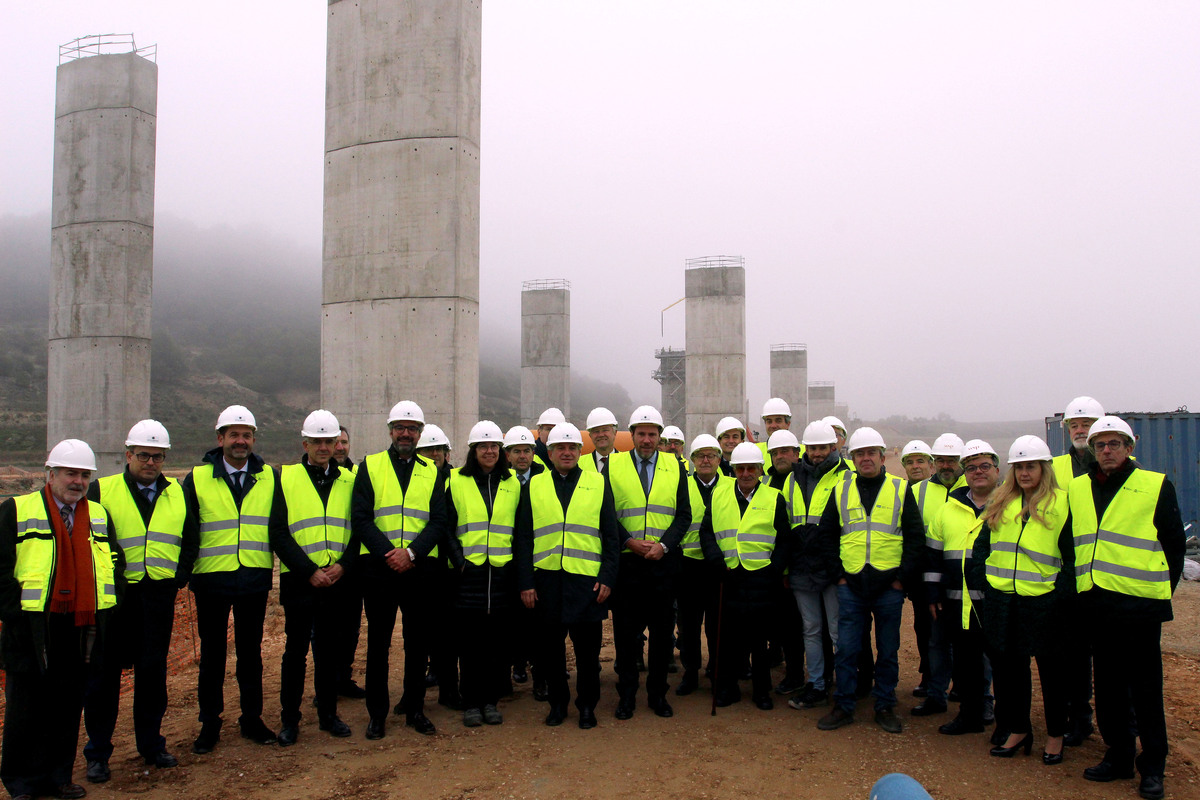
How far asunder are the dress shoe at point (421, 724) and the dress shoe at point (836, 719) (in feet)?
7.18

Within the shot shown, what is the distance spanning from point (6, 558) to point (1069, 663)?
4982mm

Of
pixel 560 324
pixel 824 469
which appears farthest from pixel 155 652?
pixel 560 324

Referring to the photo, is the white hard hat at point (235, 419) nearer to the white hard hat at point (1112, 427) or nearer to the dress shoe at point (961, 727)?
the dress shoe at point (961, 727)

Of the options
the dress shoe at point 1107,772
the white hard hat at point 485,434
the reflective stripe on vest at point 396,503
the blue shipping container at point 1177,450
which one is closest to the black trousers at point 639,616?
the white hard hat at point 485,434

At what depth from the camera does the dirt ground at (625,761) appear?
3.95m

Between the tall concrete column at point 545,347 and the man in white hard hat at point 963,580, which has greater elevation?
the tall concrete column at point 545,347

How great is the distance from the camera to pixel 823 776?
4090 millimetres

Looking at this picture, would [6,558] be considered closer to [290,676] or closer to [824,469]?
[290,676]

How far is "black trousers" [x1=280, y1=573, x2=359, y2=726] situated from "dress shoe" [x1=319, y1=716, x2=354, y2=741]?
0.09 feet

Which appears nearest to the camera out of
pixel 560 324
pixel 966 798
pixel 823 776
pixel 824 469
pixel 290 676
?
pixel 966 798

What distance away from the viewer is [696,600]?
5441 mm

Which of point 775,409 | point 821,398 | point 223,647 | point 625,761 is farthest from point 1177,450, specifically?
point 821,398

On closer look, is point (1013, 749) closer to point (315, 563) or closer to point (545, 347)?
point (315, 563)

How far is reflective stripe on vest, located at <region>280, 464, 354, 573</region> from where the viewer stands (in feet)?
14.8
